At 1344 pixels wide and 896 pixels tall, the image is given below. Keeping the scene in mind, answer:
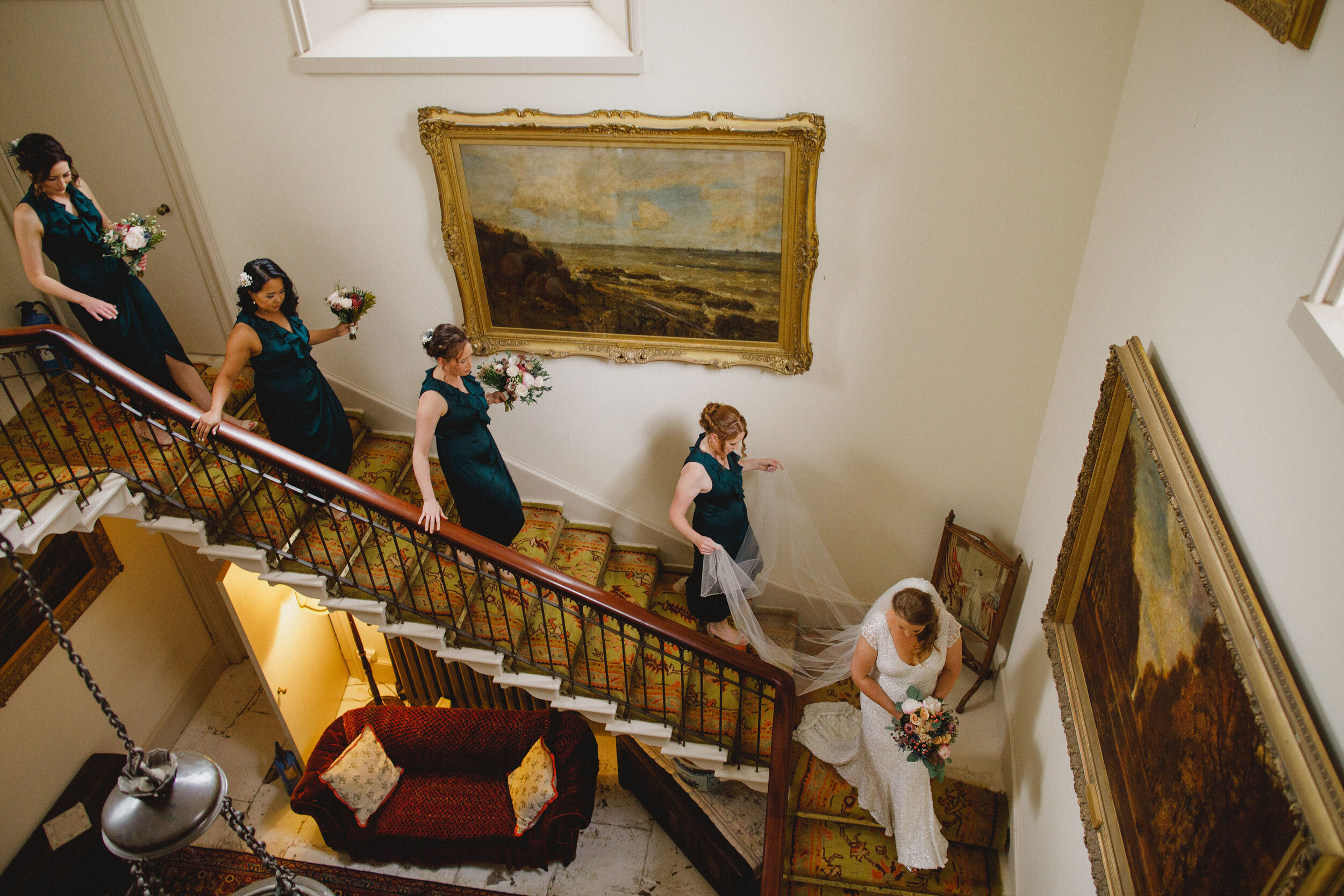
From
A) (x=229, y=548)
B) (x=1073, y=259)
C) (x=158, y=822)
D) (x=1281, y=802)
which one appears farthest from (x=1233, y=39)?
(x=229, y=548)

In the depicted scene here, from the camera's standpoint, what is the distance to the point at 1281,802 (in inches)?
68.8

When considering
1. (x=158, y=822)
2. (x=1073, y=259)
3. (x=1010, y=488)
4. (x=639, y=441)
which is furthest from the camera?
(x=639, y=441)

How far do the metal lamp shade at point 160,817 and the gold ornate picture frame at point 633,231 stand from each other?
3349 mm

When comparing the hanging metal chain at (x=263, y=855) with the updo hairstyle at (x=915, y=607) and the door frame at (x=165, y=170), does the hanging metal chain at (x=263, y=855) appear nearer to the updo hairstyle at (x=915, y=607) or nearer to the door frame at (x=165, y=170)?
the updo hairstyle at (x=915, y=607)

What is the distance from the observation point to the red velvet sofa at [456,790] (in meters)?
5.51

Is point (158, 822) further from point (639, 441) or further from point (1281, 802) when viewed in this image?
point (639, 441)

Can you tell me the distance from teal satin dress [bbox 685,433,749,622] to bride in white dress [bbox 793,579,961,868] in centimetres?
97

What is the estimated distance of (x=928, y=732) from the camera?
388 centimetres

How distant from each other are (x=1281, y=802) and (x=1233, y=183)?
1630mm

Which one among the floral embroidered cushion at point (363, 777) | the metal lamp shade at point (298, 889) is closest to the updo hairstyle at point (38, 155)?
the metal lamp shade at point (298, 889)

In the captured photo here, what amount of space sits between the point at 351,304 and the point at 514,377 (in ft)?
3.12

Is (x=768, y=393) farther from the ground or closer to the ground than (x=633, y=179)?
closer to the ground

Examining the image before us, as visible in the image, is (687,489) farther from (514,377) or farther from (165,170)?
(165,170)

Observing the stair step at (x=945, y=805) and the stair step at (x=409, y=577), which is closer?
the stair step at (x=945, y=805)
